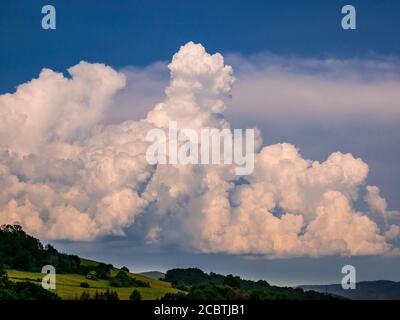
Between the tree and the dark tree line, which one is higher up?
the dark tree line

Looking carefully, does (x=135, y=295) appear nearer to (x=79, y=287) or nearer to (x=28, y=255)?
(x=79, y=287)

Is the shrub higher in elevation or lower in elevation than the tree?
higher

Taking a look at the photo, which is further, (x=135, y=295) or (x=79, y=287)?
(x=79, y=287)

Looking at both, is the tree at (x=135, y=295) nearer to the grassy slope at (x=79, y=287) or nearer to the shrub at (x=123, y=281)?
the grassy slope at (x=79, y=287)

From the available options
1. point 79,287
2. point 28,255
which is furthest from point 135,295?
point 28,255

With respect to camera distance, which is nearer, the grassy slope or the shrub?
the grassy slope

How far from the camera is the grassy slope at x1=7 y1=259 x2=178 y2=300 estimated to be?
9850 cm

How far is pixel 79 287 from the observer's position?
103 meters

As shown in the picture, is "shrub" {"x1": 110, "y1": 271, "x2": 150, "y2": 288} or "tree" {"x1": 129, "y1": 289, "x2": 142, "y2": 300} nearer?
"tree" {"x1": 129, "y1": 289, "x2": 142, "y2": 300}

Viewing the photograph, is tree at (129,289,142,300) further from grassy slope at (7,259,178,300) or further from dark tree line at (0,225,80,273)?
dark tree line at (0,225,80,273)

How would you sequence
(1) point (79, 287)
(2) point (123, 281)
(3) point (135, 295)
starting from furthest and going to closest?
1. (2) point (123, 281)
2. (1) point (79, 287)
3. (3) point (135, 295)
